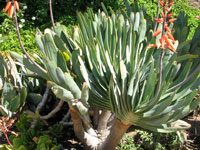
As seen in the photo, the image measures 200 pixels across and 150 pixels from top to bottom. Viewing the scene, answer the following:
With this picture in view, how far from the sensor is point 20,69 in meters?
2.59

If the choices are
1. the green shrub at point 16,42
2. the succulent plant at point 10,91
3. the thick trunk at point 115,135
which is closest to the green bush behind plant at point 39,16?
the green shrub at point 16,42

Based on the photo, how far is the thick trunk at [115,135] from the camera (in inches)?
80.9

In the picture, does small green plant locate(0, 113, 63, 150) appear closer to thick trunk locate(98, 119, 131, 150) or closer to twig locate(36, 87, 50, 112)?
twig locate(36, 87, 50, 112)

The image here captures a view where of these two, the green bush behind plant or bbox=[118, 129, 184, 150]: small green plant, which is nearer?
bbox=[118, 129, 184, 150]: small green plant

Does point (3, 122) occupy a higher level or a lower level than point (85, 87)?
lower

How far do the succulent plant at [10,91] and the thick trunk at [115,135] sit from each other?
0.79 metres

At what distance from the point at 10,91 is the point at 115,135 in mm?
964

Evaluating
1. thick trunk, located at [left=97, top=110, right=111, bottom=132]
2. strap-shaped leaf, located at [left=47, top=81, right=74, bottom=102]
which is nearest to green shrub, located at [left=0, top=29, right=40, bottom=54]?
thick trunk, located at [left=97, top=110, right=111, bottom=132]

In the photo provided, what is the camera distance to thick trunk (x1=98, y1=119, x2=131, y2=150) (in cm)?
205

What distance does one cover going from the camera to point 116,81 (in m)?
1.97

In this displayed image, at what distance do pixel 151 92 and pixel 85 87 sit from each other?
0.47 metres

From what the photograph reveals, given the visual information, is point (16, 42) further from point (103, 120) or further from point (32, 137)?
point (103, 120)

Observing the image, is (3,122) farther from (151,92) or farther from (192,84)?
(192,84)

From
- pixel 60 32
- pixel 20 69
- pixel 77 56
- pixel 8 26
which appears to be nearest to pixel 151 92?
pixel 77 56
